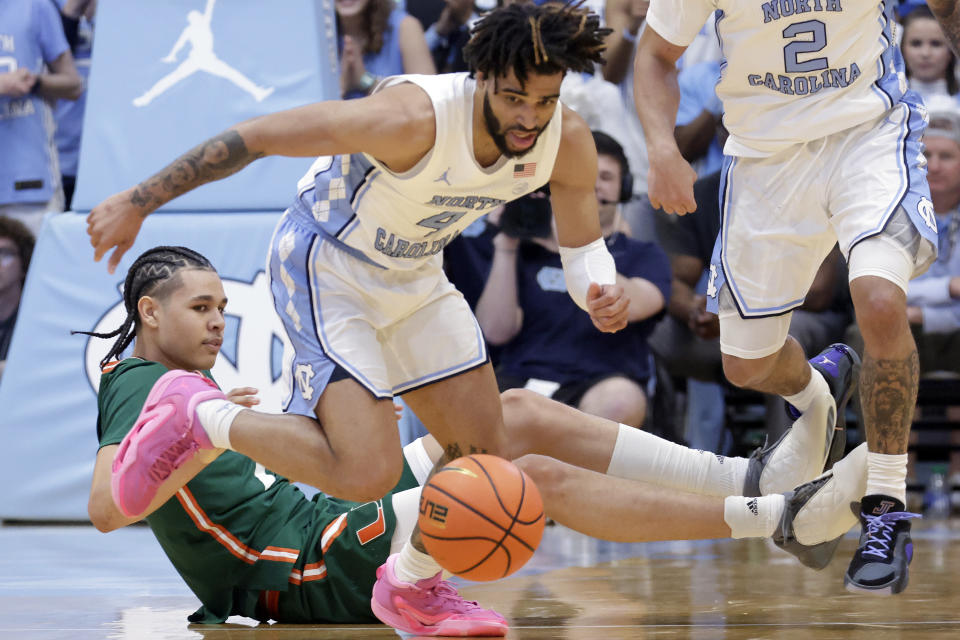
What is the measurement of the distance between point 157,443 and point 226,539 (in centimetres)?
37

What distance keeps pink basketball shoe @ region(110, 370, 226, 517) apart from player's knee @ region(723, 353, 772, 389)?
1849mm

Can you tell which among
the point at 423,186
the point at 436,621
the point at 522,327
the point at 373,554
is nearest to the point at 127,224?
the point at 423,186

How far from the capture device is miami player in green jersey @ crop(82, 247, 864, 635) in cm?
338

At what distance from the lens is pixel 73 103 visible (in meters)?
7.80

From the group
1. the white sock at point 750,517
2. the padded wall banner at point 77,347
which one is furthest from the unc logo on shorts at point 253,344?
the white sock at point 750,517

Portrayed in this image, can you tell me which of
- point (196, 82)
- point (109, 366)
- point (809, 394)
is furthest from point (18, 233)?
point (809, 394)

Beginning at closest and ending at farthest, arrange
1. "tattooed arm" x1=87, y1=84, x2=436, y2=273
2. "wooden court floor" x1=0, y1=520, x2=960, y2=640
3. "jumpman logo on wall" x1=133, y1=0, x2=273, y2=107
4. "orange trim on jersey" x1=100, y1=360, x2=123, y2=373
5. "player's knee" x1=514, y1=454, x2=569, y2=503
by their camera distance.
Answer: "tattooed arm" x1=87, y1=84, x2=436, y2=273 → "wooden court floor" x1=0, y1=520, x2=960, y2=640 → "player's knee" x1=514, y1=454, x2=569, y2=503 → "orange trim on jersey" x1=100, y1=360, x2=123, y2=373 → "jumpman logo on wall" x1=133, y1=0, x2=273, y2=107

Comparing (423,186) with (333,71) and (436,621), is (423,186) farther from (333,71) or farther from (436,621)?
(333,71)

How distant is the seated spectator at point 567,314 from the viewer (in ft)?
20.7

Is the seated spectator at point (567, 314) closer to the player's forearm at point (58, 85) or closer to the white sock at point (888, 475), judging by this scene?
the white sock at point (888, 475)

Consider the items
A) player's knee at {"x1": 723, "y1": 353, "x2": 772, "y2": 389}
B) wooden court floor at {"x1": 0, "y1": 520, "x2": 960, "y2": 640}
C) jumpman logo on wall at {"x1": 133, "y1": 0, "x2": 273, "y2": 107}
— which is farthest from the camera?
jumpman logo on wall at {"x1": 133, "y1": 0, "x2": 273, "y2": 107}

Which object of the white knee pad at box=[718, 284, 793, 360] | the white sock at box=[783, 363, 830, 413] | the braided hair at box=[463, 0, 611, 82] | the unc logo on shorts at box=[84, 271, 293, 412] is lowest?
the unc logo on shorts at box=[84, 271, 293, 412]

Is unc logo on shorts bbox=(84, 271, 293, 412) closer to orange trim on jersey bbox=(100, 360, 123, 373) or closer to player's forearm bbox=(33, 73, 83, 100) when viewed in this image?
player's forearm bbox=(33, 73, 83, 100)

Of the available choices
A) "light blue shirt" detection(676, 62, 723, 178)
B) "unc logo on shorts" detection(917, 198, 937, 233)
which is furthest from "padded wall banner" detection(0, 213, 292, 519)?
"unc logo on shorts" detection(917, 198, 937, 233)
